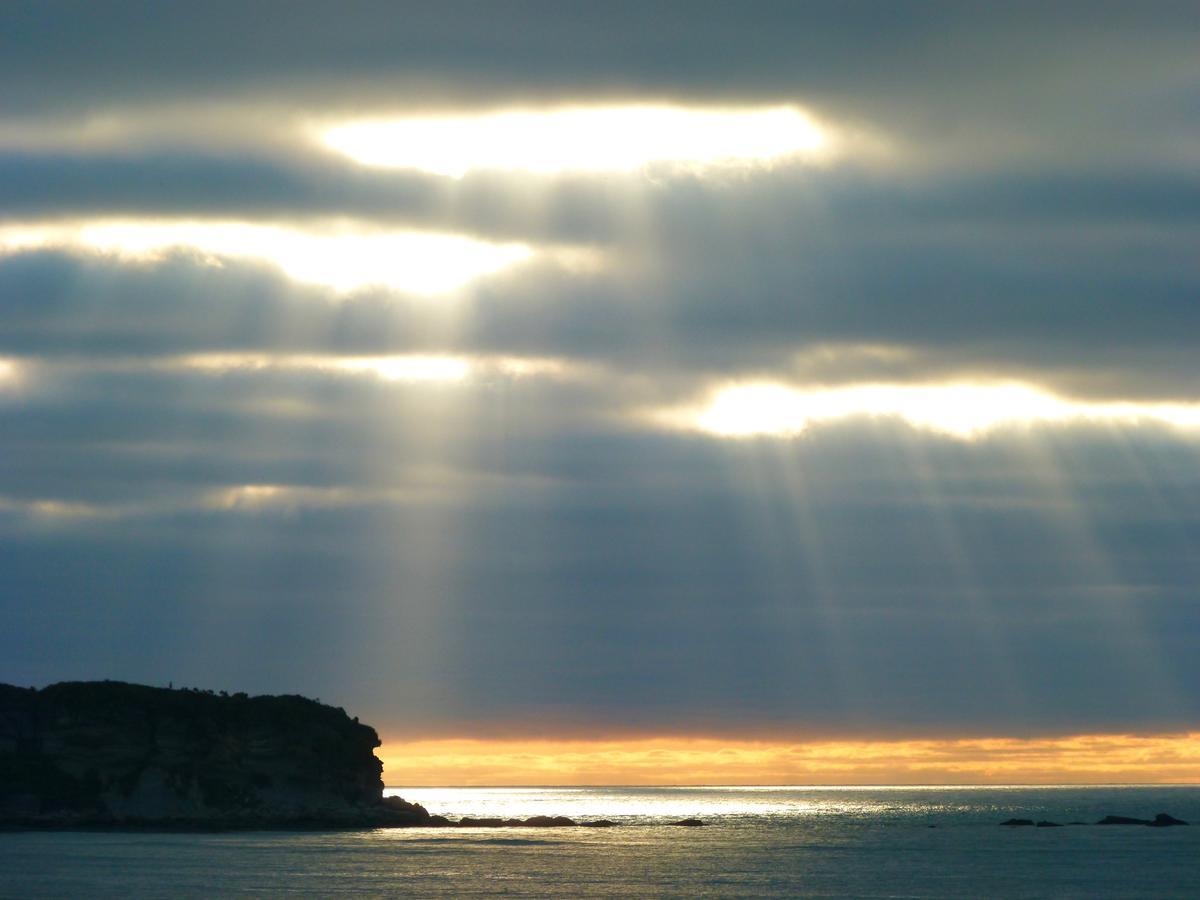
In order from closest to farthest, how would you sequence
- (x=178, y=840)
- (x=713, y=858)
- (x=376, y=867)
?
(x=376, y=867) → (x=713, y=858) → (x=178, y=840)

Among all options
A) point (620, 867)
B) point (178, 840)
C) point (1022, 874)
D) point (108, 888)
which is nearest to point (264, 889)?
point (108, 888)

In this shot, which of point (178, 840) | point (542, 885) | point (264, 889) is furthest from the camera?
point (178, 840)

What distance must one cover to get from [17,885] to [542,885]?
3818 centimetres

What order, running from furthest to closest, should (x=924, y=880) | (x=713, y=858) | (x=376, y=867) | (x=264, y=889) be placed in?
(x=713, y=858)
(x=376, y=867)
(x=924, y=880)
(x=264, y=889)

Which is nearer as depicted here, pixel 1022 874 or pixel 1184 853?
pixel 1022 874

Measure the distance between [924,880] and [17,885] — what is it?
70.2 metres

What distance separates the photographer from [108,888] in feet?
400

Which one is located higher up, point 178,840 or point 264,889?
point 178,840

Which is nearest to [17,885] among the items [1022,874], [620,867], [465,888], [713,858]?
[465,888]

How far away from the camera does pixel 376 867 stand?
14888 cm

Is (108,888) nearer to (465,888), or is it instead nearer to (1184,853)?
(465,888)

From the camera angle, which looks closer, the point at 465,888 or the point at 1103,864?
the point at 465,888

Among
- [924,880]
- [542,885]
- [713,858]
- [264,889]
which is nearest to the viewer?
[264,889]

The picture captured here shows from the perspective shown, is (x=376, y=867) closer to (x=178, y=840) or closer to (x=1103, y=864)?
(x=178, y=840)
